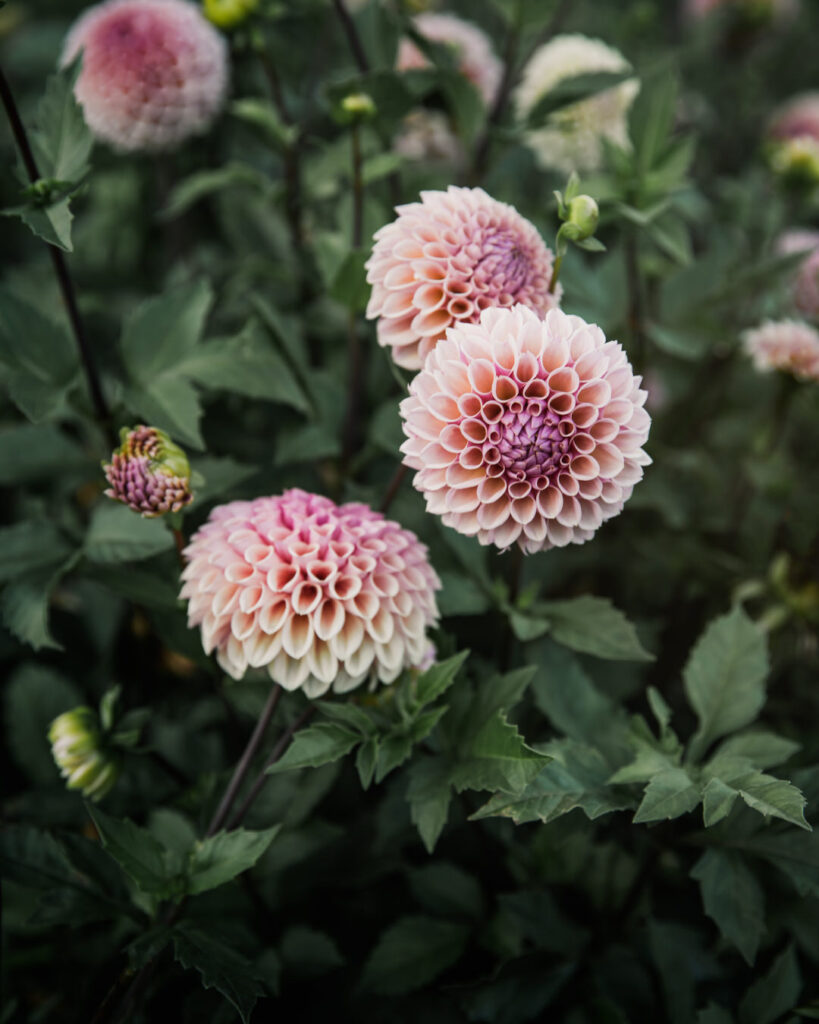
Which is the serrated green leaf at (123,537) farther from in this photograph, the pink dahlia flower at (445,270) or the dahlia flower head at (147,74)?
the dahlia flower head at (147,74)

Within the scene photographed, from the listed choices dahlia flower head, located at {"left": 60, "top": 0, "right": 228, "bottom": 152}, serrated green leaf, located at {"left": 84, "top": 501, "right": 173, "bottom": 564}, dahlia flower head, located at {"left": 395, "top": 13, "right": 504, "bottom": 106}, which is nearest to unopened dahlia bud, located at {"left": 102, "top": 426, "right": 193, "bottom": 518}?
serrated green leaf, located at {"left": 84, "top": 501, "right": 173, "bottom": 564}

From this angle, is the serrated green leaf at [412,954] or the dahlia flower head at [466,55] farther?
the dahlia flower head at [466,55]

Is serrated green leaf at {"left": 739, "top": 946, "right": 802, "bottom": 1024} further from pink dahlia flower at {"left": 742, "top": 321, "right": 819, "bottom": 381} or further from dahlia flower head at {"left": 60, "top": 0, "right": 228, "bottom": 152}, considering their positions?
dahlia flower head at {"left": 60, "top": 0, "right": 228, "bottom": 152}

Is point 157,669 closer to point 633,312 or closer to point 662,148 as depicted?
point 633,312

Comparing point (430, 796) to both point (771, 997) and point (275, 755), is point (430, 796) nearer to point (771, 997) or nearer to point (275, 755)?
point (275, 755)

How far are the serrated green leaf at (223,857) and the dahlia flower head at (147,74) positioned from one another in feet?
3.26

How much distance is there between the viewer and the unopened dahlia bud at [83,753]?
83cm

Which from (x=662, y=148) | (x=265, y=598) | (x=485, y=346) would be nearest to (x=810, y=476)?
(x=662, y=148)

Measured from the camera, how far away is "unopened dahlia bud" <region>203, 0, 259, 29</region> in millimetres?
1036

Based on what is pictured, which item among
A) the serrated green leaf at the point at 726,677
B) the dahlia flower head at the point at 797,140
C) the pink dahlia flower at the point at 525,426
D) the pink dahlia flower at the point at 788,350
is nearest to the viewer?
the pink dahlia flower at the point at 525,426

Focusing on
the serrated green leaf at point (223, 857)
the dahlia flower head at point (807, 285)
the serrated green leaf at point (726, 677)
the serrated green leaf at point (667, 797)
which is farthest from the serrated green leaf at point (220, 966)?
the dahlia flower head at point (807, 285)

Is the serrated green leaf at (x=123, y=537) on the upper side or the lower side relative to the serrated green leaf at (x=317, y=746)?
upper

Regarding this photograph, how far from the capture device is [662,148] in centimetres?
115

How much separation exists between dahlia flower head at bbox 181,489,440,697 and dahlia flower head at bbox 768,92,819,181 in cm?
104
